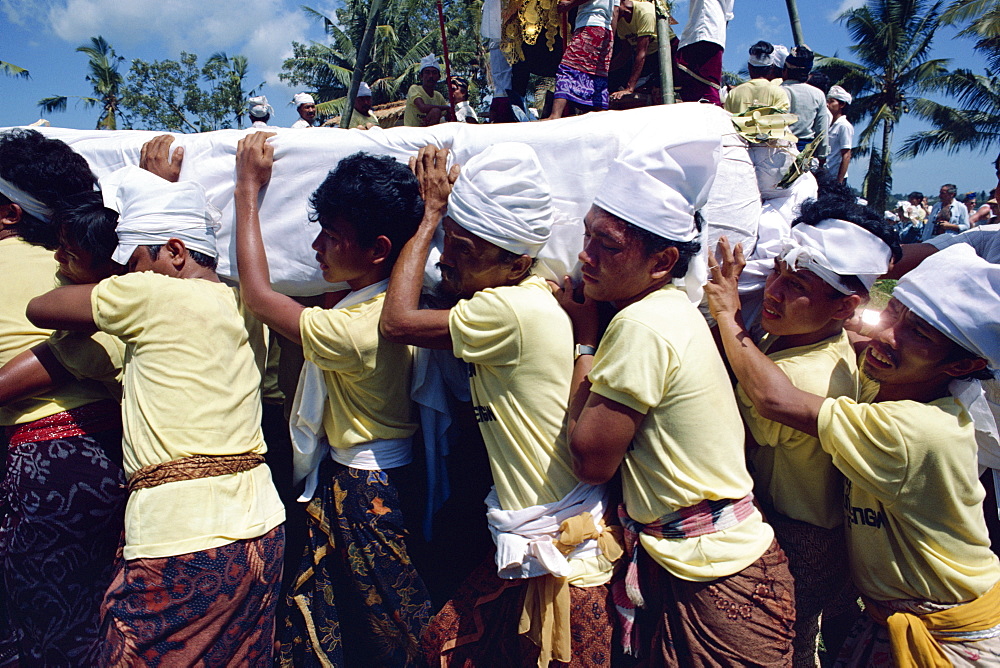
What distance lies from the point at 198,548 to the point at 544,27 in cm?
326

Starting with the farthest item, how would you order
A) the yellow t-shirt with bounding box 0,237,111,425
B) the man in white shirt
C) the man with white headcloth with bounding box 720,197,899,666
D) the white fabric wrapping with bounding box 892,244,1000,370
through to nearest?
the man in white shirt
the yellow t-shirt with bounding box 0,237,111,425
the man with white headcloth with bounding box 720,197,899,666
the white fabric wrapping with bounding box 892,244,1000,370

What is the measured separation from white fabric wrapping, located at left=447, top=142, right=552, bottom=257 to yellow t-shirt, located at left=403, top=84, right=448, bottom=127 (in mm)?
5282

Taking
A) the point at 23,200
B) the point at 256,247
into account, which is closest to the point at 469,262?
the point at 256,247

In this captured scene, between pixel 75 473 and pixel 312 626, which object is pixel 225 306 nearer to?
pixel 75 473

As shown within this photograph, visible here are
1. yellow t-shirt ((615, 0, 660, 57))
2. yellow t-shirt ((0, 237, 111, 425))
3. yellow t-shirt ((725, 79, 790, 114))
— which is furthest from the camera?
yellow t-shirt ((615, 0, 660, 57))

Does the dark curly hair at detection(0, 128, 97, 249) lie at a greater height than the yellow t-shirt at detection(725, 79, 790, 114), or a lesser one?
lesser

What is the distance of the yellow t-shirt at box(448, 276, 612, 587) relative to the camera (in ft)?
6.11

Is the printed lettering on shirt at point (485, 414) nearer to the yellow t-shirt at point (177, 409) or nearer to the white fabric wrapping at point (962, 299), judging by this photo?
the yellow t-shirt at point (177, 409)

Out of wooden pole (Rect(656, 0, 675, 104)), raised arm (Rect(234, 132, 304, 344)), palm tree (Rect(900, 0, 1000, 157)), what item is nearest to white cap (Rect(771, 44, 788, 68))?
wooden pole (Rect(656, 0, 675, 104))

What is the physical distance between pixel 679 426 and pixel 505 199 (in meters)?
0.89

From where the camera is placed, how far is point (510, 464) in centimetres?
197

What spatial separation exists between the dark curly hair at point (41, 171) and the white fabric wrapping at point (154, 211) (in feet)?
0.90

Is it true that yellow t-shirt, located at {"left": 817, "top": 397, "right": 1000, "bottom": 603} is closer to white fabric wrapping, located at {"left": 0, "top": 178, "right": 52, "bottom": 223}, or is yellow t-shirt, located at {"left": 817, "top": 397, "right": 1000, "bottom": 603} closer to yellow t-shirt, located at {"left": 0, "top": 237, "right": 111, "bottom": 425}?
yellow t-shirt, located at {"left": 0, "top": 237, "right": 111, "bottom": 425}

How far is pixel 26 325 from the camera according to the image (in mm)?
2297
